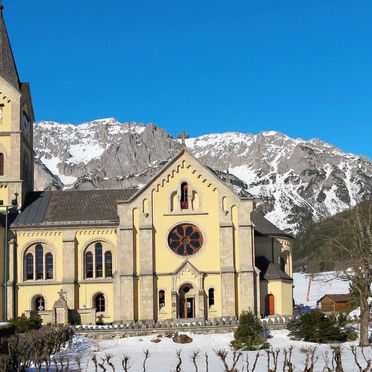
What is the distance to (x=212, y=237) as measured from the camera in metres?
67.0

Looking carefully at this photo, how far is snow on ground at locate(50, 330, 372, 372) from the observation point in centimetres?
4178

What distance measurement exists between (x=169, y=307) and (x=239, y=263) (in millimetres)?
6961

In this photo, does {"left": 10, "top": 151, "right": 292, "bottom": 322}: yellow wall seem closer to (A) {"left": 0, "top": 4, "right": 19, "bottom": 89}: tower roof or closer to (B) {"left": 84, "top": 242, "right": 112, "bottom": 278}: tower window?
(B) {"left": 84, "top": 242, "right": 112, "bottom": 278}: tower window

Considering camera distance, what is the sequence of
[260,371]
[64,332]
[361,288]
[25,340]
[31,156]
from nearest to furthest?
[260,371] → [25,340] → [361,288] → [64,332] → [31,156]

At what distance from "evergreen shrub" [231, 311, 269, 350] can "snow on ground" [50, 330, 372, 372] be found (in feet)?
2.70

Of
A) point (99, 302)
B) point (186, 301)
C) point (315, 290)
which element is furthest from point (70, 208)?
point (315, 290)

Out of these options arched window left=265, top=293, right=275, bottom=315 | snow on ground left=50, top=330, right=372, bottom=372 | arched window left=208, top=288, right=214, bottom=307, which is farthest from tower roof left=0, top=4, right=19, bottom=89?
arched window left=265, top=293, right=275, bottom=315

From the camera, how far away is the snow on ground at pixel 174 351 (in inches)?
1645

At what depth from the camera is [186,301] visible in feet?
218

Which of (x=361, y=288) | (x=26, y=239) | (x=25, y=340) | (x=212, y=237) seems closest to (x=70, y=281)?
(x=26, y=239)

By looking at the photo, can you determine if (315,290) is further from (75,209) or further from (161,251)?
(161,251)

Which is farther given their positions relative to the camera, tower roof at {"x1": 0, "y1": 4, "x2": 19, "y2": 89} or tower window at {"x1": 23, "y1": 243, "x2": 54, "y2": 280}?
tower roof at {"x1": 0, "y1": 4, "x2": 19, "y2": 89}

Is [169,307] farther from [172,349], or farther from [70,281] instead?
[172,349]

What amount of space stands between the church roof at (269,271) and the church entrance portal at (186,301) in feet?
21.1
